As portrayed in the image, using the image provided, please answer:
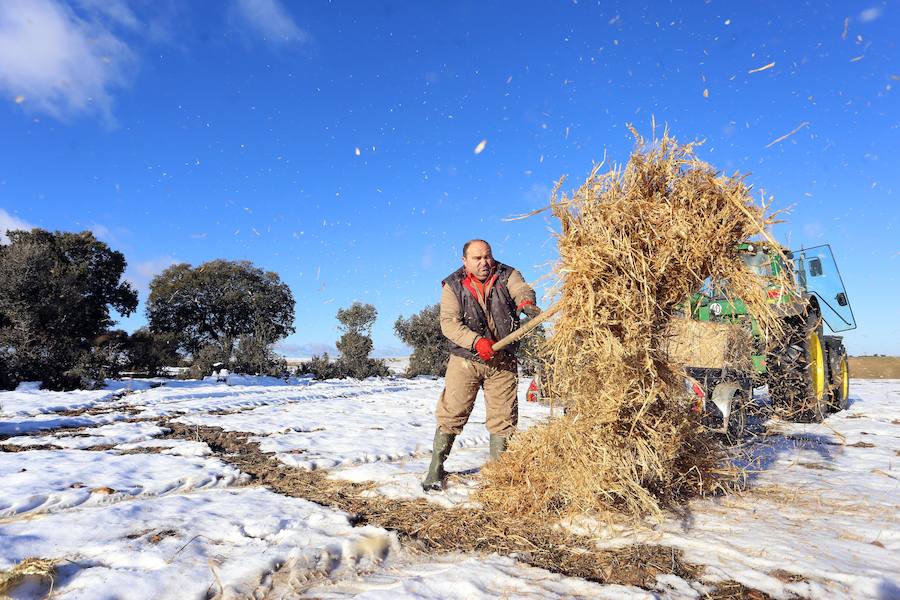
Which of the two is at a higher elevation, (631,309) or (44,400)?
(631,309)

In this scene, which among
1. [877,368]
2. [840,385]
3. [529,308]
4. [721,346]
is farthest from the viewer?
[877,368]

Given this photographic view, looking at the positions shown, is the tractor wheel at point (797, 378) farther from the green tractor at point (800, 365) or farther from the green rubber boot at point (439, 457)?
the green rubber boot at point (439, 457)

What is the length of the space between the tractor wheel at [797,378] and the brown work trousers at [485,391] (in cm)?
447

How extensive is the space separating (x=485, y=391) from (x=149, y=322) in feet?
94.7

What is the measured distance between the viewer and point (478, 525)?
3191mm

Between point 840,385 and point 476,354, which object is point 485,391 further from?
point 840,385

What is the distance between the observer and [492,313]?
4035mm

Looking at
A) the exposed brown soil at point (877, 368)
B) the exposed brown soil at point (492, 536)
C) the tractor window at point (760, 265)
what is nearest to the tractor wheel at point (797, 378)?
the tractor window at point (760, 265)

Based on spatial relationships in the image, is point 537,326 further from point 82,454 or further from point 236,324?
point 236,324

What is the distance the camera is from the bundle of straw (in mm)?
3059

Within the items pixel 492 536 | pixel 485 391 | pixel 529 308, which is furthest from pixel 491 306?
pixel 492 536

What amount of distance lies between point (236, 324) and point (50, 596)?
29.0 metres

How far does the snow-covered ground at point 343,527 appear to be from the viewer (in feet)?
7.49

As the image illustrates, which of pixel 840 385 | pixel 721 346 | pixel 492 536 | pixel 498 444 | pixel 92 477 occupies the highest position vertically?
pixel 721 346
